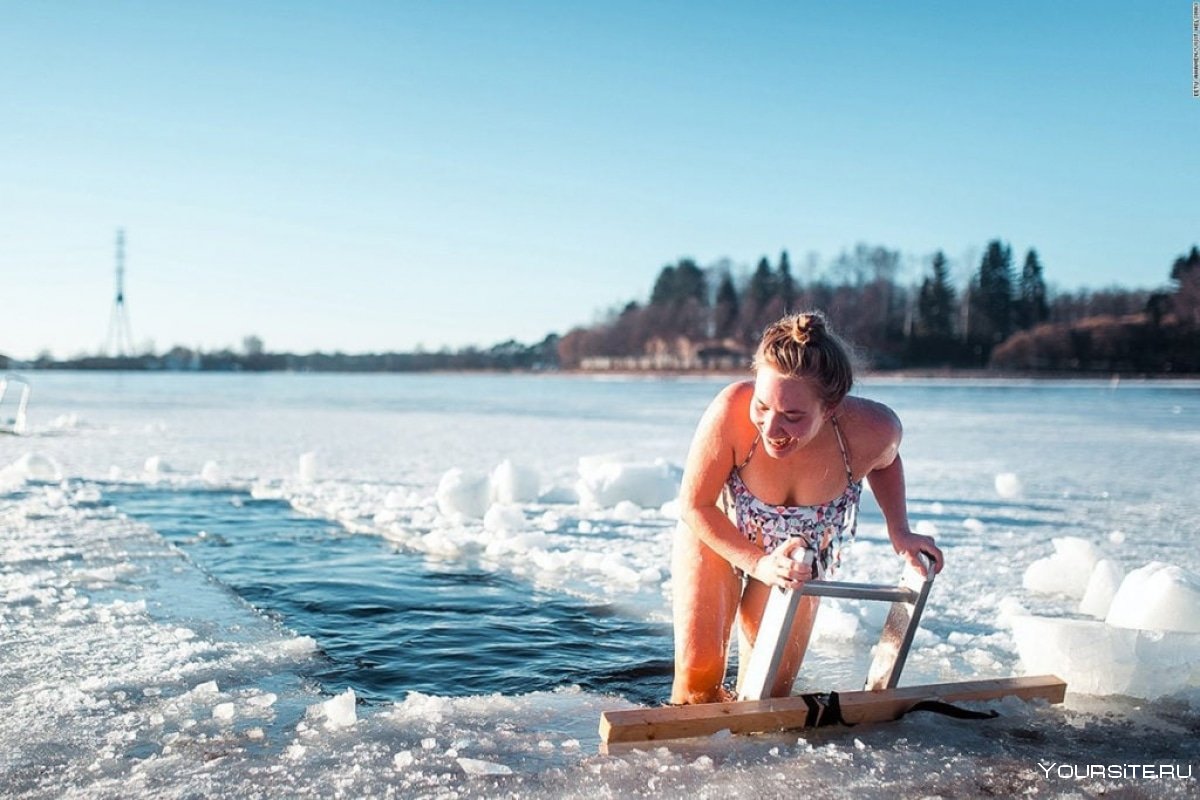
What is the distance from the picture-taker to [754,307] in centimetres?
8962

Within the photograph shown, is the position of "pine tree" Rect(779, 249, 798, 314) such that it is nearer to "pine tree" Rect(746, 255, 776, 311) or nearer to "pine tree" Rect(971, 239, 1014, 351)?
"pine tree" Rect(746, 255, 776, 311)

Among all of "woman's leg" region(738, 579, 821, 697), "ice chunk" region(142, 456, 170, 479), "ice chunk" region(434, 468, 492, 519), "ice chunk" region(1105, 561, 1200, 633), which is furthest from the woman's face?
"ice chunk" region(142, 456, 170, 479)

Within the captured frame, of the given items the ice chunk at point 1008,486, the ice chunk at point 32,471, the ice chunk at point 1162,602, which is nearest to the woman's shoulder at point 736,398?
the ice chunk at point 1162,602

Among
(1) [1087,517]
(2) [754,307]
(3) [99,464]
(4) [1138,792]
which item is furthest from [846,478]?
(2) [754,307]

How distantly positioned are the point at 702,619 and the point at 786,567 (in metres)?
0.49

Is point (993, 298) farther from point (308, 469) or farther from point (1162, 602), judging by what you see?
point (1162, 602)

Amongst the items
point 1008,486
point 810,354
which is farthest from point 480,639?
point 1008,486

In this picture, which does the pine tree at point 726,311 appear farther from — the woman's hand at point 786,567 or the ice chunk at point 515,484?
the woman's hand at point 786,567

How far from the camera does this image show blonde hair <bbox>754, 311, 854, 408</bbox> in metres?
2.42

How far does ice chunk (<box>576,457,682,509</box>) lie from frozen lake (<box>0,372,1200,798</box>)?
26 millimetres

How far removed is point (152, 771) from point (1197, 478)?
9465 millimetres

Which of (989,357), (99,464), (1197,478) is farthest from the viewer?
(989,357)

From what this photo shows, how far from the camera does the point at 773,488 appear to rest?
2727mm

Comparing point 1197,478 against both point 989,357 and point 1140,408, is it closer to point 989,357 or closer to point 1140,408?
point 1140,408
